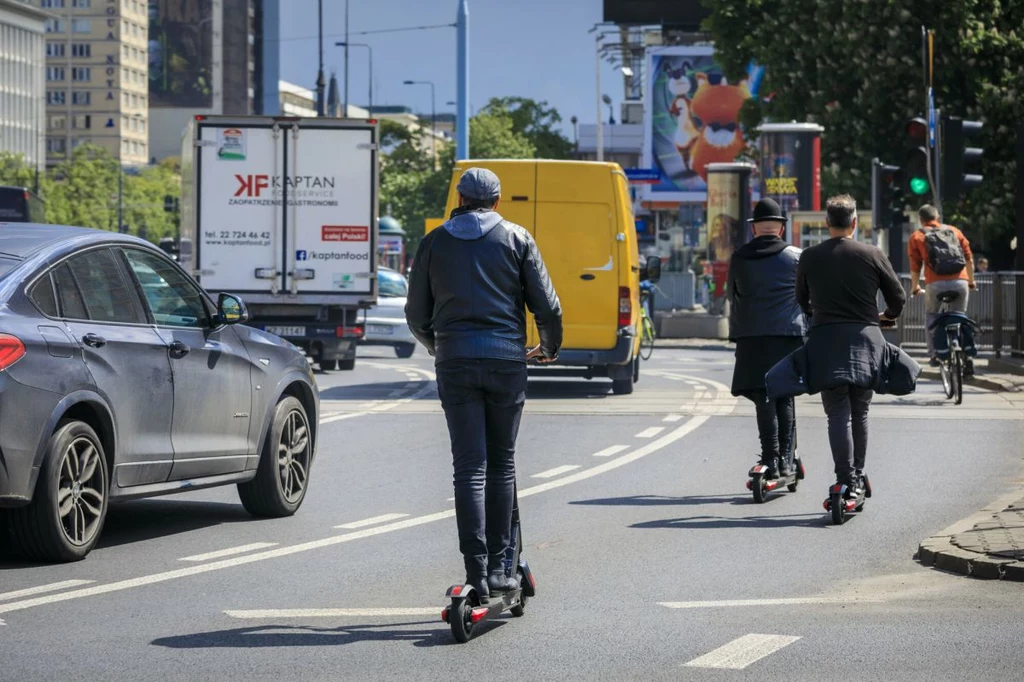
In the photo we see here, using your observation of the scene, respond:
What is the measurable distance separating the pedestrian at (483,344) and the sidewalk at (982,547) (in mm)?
2295

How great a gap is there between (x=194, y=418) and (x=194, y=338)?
0.41 m

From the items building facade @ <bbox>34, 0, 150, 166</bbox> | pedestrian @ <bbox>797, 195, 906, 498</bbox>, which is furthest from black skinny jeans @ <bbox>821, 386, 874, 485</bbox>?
building facade @ <bbox>34, 0, 150, 166</bbox>

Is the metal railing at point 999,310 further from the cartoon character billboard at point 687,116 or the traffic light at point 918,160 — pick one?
the cartoon character billboard at point 687,116

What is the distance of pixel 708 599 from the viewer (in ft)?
25.8

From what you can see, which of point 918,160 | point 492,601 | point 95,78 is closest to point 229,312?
point 492,601

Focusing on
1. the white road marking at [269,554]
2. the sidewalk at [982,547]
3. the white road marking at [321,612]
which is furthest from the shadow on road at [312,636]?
the sidewalk at [982,547]

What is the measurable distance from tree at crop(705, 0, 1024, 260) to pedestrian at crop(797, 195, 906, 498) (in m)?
28.5

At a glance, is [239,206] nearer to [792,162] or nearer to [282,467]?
[282,467]

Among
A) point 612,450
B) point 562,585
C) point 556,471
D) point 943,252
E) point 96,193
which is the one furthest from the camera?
point 96,193

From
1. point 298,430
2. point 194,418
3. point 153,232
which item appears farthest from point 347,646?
point 153,232

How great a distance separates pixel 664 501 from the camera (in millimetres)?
11562

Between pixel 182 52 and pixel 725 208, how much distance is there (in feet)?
474

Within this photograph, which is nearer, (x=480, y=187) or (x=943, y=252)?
(x=480, y=187)

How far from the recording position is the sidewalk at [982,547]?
8320mm
